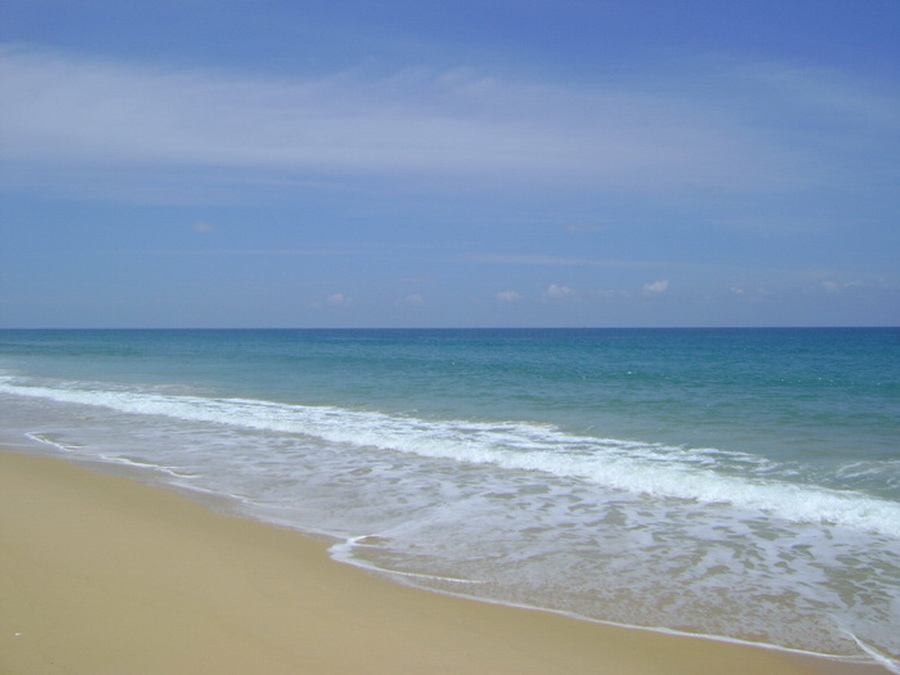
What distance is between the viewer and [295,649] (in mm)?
4875

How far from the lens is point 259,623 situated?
5.29 m

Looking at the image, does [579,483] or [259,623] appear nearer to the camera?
[259,623]

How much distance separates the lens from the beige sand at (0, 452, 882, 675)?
15.5 ft

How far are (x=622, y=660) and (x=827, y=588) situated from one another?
2.56m

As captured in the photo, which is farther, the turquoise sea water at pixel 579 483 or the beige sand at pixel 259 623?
the turquoise sea water at pixel 579 483

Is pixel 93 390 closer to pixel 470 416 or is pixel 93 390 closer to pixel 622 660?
pixel 470 416

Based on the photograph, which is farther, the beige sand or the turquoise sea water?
the turquoise sea water

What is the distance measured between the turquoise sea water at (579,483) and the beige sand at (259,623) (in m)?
0.41

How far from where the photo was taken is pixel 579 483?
1069cm

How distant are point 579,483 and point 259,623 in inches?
247

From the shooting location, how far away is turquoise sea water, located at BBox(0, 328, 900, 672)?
6207mm

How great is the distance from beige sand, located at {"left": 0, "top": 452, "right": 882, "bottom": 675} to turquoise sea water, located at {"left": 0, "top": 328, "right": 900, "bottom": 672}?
0.41 meters

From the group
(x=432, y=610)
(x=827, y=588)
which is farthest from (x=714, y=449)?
(x=432, y=610)

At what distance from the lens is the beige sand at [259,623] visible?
4719mm
